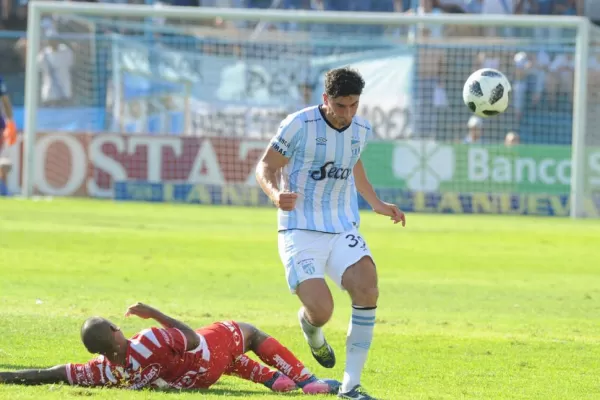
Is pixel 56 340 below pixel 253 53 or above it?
below

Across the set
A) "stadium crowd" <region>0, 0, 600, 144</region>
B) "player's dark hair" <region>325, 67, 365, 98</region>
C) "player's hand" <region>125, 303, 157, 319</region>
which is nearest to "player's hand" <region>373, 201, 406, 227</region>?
"player's dark hair" <region>325, 67, 365, 98</region>

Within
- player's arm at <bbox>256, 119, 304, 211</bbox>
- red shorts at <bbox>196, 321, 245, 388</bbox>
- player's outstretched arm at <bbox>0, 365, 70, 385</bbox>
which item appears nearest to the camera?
player's outstretched arm at <bbox>0, 365, 70, 385</bbox>

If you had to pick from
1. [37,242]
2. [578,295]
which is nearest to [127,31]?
[37,242]

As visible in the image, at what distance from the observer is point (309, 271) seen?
7.96 meters

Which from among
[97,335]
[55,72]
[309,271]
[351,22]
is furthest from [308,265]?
[55,72]

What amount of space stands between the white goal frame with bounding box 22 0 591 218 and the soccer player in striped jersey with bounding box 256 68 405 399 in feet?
59.7

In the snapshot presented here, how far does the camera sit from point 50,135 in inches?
1075

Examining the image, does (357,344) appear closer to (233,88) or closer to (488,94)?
(488,94)

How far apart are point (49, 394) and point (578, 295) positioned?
824 centimetres

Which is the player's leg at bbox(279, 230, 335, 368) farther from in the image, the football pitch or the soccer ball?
the soccer ball

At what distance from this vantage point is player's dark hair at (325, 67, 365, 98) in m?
7.69

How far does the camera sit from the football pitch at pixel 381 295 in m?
8.58

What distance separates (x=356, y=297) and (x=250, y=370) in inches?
34.8

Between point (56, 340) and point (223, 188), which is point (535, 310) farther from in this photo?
point (223, 188)
